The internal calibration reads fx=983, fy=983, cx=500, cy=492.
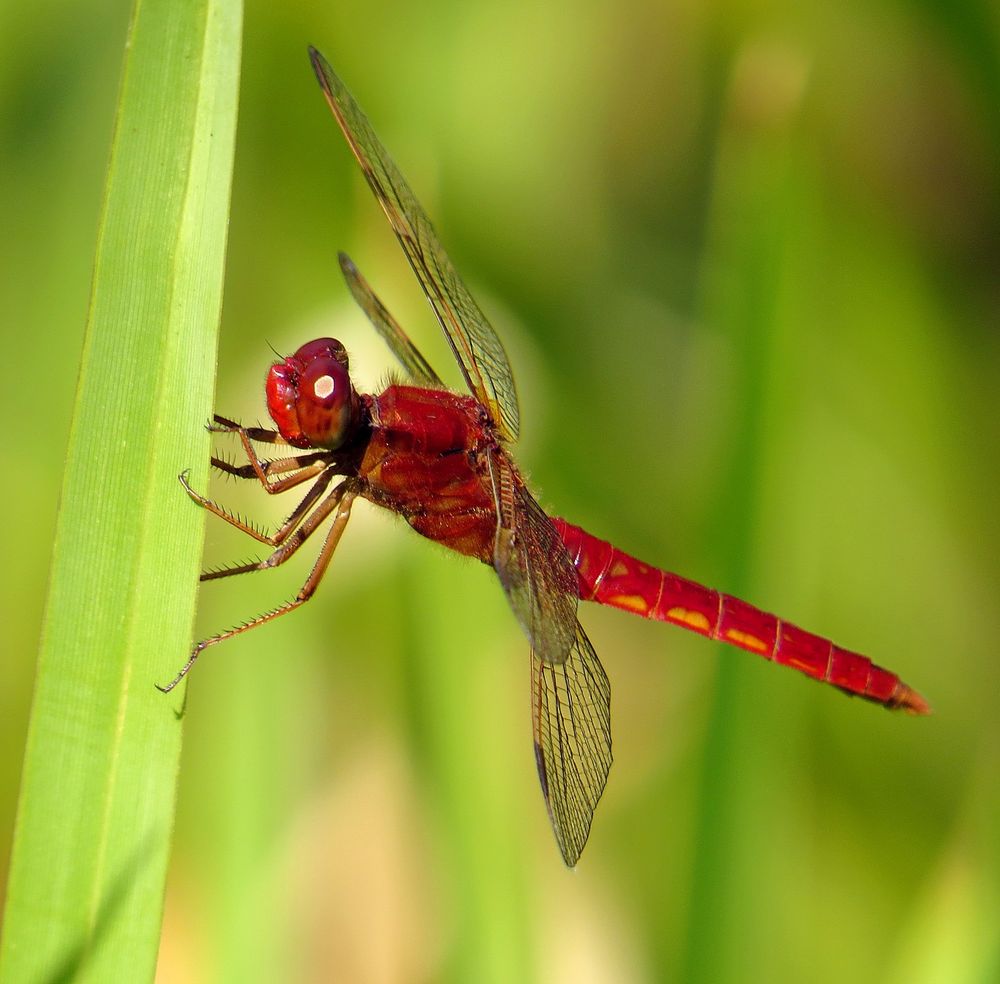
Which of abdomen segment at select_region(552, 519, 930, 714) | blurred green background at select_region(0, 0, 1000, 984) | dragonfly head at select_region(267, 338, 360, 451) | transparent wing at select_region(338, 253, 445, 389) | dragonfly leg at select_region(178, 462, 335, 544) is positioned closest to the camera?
dragonfly leg at select_region(178, 462, 335, 544)

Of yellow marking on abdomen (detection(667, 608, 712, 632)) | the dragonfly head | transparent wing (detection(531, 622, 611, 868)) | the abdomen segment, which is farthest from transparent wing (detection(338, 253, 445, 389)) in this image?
yellow marking on abdomen (detection(667, 608, 712, 632))

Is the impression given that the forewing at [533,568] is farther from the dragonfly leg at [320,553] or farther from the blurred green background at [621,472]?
the dragonfly leg at [320,553]

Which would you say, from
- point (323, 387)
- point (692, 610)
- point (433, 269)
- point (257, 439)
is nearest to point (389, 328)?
point (433, 269)

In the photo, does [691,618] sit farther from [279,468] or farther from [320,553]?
[279,468]

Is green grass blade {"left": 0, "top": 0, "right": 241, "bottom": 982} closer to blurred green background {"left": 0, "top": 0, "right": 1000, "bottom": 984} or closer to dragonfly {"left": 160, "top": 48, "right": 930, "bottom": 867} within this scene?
dragonfly {"left": 160, "top": 48, "right": 930, "bottom": 867}

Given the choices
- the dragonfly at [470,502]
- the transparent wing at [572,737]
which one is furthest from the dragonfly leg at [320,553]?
the transparent wing at [572,737]

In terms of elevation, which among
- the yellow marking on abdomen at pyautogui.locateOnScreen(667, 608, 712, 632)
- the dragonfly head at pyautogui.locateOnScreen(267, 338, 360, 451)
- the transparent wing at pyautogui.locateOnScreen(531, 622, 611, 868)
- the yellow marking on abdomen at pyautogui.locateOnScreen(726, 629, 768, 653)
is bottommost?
the transparent wing at pyautogui.locateOnScreen(531, 622, 611, 868)

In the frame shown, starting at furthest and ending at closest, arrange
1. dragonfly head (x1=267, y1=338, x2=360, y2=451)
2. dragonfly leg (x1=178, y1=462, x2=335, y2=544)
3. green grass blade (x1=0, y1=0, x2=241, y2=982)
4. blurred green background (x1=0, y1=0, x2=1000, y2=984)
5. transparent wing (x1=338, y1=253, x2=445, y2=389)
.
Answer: transparent wing (x1=338, y1=253, x2=445, y2=389) < dragonfly head (x1=267, y1=338, x2=360, y2=451) < blurred green background (x1=0, y1=0, x2=1000, y2=984) < dragonfly leg (x1=178, y1=462, x2=335, y2=544) < green grass blade (x1=0, y1=0, x2=241, y2=982)
